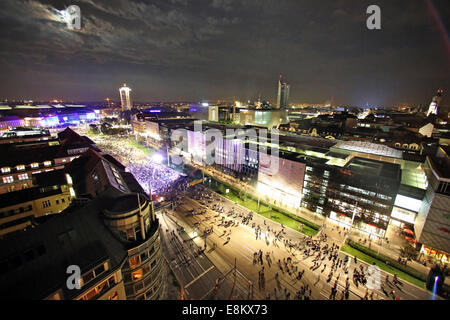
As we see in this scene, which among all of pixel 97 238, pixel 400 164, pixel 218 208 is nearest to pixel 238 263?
pixel 218 208

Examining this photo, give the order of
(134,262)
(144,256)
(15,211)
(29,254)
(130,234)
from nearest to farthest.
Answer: (29,254) < (134,262) < (130,234) < (144,256) < (15,211)

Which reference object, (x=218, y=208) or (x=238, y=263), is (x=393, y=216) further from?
(x=218, y=208)

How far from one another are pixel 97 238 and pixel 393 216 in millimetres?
52550

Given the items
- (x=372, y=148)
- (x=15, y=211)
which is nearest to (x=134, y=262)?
(x=15, y=211)

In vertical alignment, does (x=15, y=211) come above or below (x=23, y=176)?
below

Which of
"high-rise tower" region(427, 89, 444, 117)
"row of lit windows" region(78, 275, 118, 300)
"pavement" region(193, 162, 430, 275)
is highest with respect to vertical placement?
"high-rise tower" region(427, 89, 444, 117)

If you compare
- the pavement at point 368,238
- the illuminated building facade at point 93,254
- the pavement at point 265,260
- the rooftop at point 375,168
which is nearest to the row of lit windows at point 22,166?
the pavement at point 265,260

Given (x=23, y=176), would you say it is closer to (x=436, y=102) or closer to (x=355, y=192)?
(x=355, y=192)

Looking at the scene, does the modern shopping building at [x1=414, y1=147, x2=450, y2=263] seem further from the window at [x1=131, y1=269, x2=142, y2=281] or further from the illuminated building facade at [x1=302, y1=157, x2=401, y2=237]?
the window at [x1=131, y1=269, x2=142, y2=281]

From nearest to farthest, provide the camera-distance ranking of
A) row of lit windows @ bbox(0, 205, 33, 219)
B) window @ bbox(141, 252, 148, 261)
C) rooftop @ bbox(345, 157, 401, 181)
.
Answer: window @ bbox(141, 252, 148, 261), row of lit windows @ bbox(0, 205, 33, 219), rooftop @ bbox(345, 157, 401, 181)

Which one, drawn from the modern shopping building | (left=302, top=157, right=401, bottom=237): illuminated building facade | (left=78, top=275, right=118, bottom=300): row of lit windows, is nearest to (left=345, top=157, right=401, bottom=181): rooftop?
(left=302, top=157, right=401, bottom=237): illuminated building facade

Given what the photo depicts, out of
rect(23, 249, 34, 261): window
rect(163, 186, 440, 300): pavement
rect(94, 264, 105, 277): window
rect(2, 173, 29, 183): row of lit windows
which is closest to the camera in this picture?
rect(23, 249, 34, 261): window

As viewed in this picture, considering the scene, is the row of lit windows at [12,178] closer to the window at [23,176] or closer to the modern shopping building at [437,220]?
the window at [23,176]

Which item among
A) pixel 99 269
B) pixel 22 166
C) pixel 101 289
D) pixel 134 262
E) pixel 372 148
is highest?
pixel 372 148
